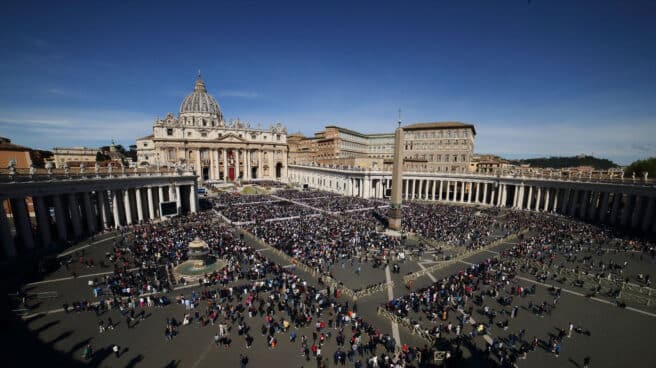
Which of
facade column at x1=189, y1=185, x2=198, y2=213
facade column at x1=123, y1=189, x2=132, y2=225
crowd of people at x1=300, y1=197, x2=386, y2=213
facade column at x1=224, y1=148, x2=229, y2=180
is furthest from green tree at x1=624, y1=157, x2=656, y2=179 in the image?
facade column at x1=224, y1=148, x2=229, y2=180

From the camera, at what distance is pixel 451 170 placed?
242 ft

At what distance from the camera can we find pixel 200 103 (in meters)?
104

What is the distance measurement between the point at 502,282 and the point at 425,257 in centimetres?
702

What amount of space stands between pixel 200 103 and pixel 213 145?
26.8 meters

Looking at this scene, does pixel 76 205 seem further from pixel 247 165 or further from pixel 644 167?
pixel 644 167

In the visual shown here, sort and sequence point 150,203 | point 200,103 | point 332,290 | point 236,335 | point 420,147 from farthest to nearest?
1. point 200,103
2. point 420,147
3. point 150,203
4. point 332,290
5. point 236,335

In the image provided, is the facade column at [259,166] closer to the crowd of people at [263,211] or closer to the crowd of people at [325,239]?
the crowd of people at [263,211]

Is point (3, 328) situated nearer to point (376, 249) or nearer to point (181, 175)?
point (376, 249)

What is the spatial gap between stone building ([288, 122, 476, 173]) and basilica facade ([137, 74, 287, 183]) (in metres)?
17.4

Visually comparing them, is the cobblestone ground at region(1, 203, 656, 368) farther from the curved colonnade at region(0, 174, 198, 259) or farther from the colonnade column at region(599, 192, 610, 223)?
the colonnade column at region(599, 192, 610, 223)

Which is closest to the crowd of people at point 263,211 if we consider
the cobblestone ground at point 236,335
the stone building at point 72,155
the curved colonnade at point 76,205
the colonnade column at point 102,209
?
the curved colonnade at point 76,205

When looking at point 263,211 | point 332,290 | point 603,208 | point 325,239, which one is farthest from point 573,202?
point 263,211

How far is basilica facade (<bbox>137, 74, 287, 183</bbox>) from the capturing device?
81875 mm

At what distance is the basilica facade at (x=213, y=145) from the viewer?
81.9 meters
